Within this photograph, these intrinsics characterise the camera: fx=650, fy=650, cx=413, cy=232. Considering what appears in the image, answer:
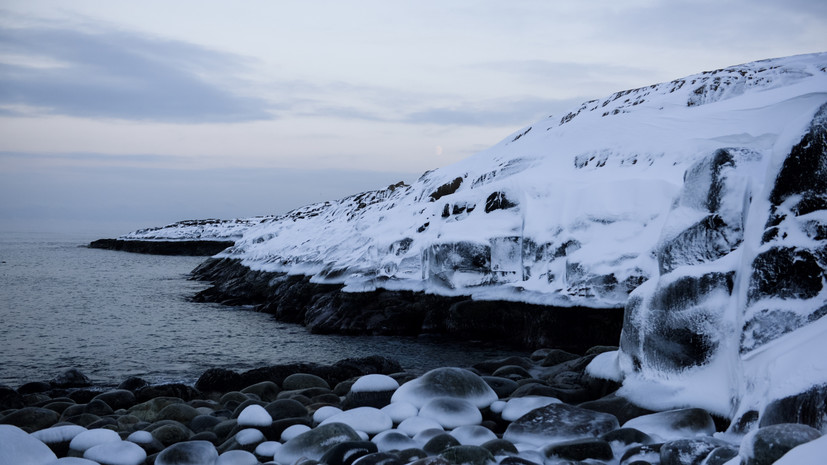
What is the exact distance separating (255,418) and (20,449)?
263cm

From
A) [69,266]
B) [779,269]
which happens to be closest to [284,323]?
[779,269]

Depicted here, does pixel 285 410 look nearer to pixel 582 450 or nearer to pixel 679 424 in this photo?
pixel 582 450

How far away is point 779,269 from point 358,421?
516cm

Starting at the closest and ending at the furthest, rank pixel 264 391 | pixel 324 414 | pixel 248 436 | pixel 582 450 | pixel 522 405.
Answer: pixel 582 450
pixel 248 436
pixel 522 405
pixel 324 414
pixel 264 391

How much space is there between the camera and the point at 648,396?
27.0 ft

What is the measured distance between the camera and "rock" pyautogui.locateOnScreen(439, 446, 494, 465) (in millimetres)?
6266

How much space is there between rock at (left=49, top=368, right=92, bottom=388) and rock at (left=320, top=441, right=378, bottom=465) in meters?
9.69

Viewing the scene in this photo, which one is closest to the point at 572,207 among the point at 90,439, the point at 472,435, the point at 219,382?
the point at 219,382

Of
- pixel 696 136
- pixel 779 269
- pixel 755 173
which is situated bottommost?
pixel 779 269

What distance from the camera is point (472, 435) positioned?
24.3 ft

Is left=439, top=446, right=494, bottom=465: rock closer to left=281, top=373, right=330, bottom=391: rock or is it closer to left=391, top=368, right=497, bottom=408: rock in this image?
left=391, top=368, right=497, bottom=408: rock

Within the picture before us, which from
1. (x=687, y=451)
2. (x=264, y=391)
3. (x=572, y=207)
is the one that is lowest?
(x=264, y=391)

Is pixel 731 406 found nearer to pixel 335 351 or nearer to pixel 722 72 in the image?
pixel 335 351

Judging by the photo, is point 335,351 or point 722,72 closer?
point 335,351
